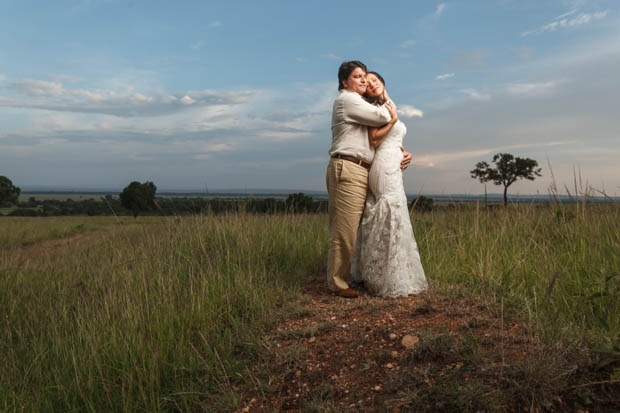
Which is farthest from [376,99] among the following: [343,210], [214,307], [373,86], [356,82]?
[214,307]

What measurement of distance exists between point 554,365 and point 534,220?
6218 mm

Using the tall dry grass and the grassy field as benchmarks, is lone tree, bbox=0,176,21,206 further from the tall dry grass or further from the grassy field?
the tall dry grass

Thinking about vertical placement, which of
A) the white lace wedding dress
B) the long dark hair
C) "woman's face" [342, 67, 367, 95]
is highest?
"woman's face" [342, 67, 367, 95]

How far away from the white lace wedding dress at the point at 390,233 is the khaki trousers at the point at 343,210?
0.45 ft

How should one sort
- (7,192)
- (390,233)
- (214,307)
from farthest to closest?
(7,192), (390,233), (214,307)

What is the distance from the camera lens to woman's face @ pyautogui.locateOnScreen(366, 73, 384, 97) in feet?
16.9

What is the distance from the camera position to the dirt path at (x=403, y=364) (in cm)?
285

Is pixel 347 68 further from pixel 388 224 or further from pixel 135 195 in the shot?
pixel 135 195

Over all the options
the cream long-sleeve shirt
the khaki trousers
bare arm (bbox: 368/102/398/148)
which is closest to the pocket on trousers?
the khaki trousers

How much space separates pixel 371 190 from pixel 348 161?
1.51ft

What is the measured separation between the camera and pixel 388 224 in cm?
508

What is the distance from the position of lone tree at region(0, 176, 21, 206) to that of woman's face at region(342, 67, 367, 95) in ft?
166

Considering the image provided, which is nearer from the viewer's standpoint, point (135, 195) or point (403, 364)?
point (403, 364)

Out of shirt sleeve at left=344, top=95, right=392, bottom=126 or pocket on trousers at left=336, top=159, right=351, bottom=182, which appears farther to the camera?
pocket on trousers at left=336, top=159, right=351, bottom=182
